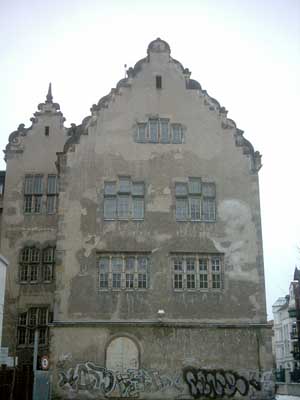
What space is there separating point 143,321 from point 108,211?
20.6ft

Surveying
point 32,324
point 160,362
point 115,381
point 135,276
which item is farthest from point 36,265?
point 160,362

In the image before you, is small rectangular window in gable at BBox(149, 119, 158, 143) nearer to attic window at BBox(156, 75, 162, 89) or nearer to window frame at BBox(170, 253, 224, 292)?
attic window at BBox(156, 75, 162, 89)

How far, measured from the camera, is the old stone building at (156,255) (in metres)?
29.8

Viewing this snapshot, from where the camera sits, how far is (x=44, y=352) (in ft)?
118

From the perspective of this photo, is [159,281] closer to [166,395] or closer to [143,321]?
[143,321]

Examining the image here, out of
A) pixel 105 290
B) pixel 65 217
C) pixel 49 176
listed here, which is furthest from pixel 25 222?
pixel 105 290

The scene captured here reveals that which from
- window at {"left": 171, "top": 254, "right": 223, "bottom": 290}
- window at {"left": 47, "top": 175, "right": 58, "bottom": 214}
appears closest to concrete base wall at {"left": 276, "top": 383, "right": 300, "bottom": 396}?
window at {"left": 171, "top": 254, "right": 223, "bottom": 290}

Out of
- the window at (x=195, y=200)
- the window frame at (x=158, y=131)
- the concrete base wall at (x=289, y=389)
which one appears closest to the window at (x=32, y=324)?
the window at (x=195, y=200)

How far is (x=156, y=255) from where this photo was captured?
31516 millimetres

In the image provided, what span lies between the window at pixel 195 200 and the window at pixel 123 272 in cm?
329

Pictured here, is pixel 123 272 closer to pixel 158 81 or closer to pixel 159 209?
pixel 159 209

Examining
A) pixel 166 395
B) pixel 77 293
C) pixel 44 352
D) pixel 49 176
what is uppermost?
pixel 49 176

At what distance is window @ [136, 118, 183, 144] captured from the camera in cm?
3347

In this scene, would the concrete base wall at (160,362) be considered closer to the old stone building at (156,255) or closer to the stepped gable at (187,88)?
the old stone building at (156,255)
